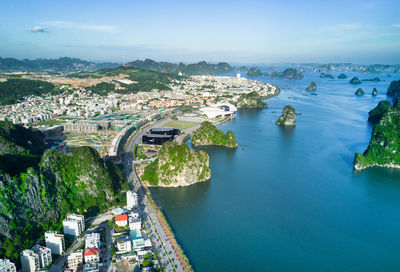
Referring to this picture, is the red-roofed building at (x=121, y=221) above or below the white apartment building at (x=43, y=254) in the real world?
above

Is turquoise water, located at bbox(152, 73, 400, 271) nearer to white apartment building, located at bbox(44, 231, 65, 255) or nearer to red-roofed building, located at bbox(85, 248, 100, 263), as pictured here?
red-roofed building, located at bbox(85, 248, 100, 263)

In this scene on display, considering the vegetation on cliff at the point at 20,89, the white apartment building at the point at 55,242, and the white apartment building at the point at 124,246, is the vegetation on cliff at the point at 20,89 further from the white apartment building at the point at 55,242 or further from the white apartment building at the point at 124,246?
the white apartment building at the point at 124,246

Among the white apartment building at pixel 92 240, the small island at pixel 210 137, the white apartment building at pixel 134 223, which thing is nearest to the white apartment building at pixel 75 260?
the white apartment building at pixel 92 240

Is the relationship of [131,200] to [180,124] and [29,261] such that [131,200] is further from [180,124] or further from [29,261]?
[180,124]

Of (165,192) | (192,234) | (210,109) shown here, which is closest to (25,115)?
(210,109)

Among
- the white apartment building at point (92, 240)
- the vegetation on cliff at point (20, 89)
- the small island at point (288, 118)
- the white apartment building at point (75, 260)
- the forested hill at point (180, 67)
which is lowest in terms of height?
the white apartment building at point (75, 260)

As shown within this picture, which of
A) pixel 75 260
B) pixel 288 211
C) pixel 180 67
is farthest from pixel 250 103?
pixel 180 67
